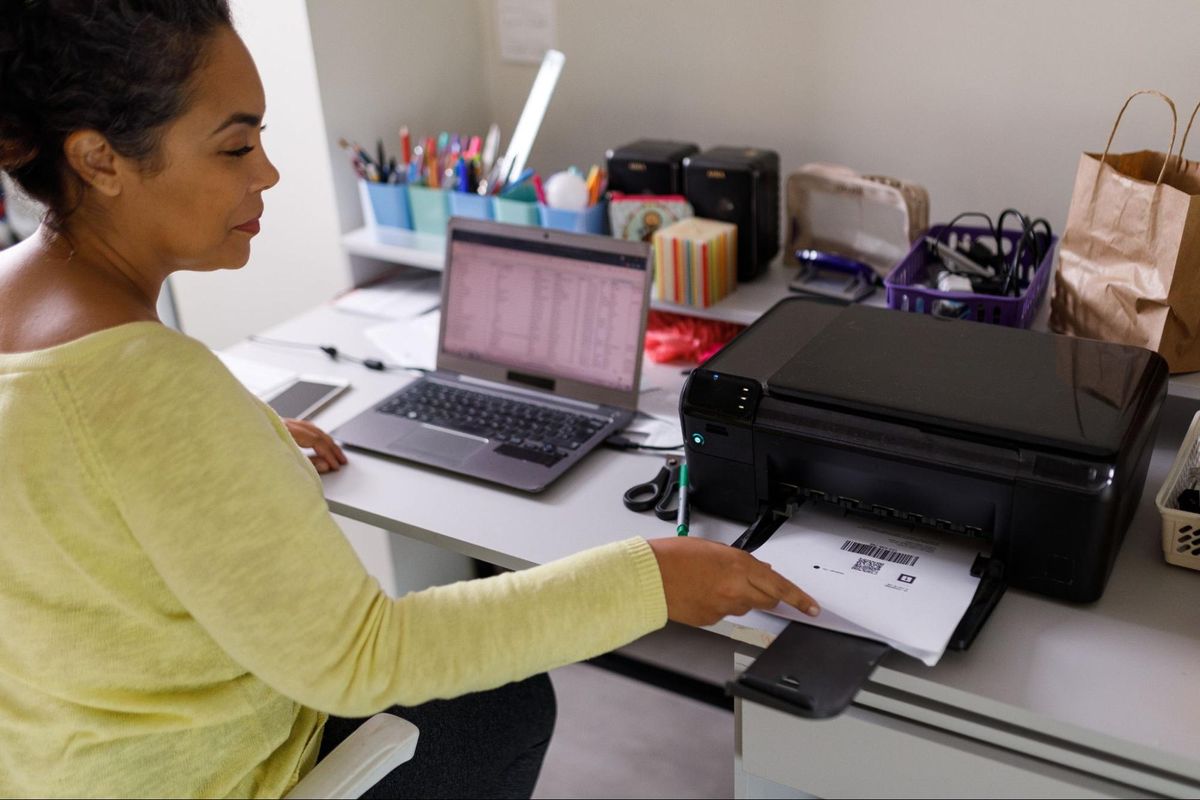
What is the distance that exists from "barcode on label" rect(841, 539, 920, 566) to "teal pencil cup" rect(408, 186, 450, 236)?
3.33 feet

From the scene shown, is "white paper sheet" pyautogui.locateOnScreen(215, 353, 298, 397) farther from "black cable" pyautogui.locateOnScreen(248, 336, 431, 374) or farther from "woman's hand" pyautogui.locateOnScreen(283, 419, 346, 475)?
"woman's hand" pyautogui.locateOnScreen(283, 419, 346, 475)

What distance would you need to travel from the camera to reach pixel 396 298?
199 cm

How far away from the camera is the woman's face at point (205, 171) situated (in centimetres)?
91

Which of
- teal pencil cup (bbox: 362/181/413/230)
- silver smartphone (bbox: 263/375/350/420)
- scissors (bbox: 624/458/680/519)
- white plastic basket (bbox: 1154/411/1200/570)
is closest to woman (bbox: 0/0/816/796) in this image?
scissors (bbox: 624/458/680/519)

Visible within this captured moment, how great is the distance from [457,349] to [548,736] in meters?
0.58

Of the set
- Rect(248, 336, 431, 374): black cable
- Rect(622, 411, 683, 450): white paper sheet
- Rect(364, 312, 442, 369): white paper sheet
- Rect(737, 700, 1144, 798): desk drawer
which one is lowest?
Rect(737, 700, 1144, 798): desk drawer

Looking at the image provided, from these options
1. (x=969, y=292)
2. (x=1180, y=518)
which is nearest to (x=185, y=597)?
(x=1180, y=518)

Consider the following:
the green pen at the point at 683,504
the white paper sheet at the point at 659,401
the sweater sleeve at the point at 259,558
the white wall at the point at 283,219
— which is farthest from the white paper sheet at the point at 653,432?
the white wall at the point at 283,219

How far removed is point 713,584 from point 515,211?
0.97m

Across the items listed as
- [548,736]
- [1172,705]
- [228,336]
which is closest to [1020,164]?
[1172,705]

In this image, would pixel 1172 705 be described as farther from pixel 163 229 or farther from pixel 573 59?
pixel 573 59

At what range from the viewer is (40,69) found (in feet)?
2.80

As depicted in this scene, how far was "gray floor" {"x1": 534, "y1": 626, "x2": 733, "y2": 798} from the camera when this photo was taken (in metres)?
1.85

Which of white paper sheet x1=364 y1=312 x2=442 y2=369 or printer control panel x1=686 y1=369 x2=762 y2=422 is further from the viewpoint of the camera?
white paper sheet x1=364 y1=312 x2=442 y2=369
